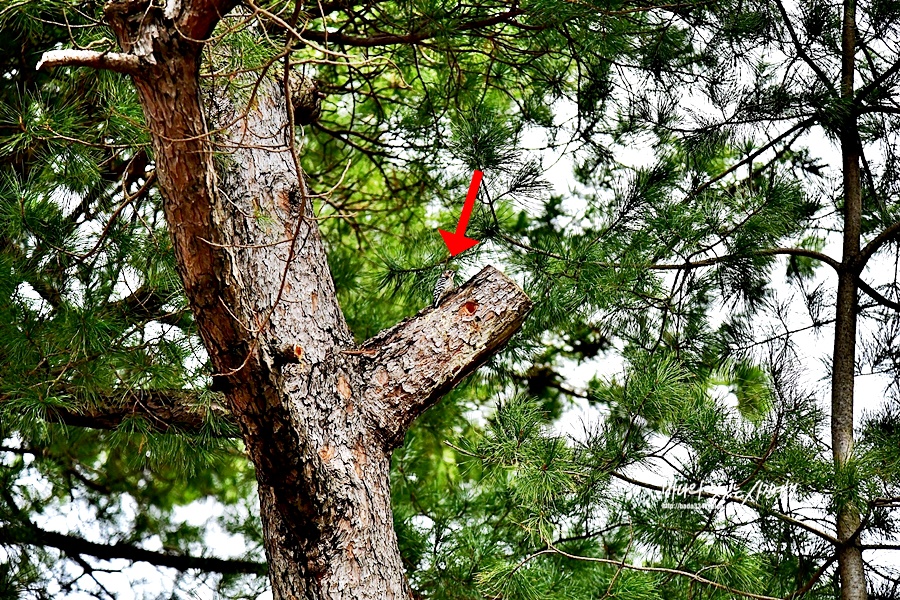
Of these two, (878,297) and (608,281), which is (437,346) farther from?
(878,297)

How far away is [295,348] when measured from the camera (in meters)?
1.59

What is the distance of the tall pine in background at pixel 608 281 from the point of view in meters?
1.85

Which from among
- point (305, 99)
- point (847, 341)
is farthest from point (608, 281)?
point (305, 99)

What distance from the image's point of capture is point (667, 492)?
2.03m

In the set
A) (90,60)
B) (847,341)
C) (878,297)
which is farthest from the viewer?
(878,297)

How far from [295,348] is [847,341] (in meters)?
1.19

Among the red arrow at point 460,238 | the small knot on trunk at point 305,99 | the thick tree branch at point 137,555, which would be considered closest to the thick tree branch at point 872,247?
the red arrow at point 460,238

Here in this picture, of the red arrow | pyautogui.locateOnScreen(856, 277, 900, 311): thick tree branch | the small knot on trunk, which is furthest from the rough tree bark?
pyautogui.locateOnScreen(856, 277, 900, 311): thick tree branch

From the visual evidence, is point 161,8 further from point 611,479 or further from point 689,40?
point 689,40

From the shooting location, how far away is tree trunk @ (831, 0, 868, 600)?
1903mm

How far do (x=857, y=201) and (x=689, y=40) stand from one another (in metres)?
0.54

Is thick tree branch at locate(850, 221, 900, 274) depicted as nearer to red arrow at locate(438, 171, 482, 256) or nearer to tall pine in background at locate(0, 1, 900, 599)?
tall pine in background at locate(0, 1, 900, 599)

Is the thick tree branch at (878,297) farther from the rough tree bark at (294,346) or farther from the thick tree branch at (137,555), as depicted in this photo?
the thick tree branch at (137,555)

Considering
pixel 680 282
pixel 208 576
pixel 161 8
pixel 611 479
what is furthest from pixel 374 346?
pixel 208 576
